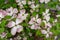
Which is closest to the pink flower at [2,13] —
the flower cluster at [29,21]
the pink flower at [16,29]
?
the flower cluster at [29,21]

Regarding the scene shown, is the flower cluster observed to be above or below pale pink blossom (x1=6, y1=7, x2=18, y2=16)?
below

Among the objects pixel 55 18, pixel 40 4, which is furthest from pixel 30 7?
pixel 55 18

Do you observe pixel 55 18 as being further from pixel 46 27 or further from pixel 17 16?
pixel 17 16

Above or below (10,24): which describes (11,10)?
above

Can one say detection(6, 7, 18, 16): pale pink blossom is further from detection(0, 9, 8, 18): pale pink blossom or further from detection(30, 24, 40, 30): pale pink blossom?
detection(30, 24, 40, 30): pale pink blossom

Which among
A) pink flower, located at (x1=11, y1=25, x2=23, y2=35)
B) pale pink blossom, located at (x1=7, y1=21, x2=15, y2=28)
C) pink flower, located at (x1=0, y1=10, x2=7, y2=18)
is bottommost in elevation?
pink flower, located at (x1=11, y1=25, x2=23, y2=35)

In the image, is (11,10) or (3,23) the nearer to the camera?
(3,23)

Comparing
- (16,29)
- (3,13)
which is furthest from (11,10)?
(16,29)

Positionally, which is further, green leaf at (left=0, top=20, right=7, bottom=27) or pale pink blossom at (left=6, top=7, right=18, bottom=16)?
pale pink blossom at (left=6, top=7, right=18, bottom=16)

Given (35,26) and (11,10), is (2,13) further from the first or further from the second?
(35,26)

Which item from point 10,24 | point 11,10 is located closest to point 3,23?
point 10,24

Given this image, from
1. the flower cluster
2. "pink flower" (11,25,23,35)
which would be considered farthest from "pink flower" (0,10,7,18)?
"pink flower" (11,25,23,35)

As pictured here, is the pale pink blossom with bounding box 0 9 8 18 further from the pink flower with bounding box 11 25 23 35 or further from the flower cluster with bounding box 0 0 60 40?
the pink flower with bounding box 11 25 23 35

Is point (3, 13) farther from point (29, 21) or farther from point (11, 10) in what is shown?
point (29, 21)
